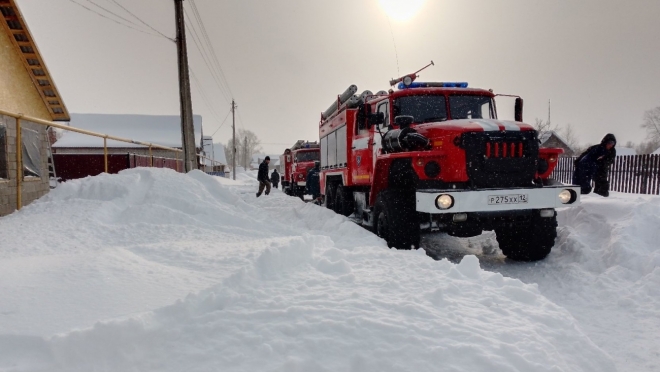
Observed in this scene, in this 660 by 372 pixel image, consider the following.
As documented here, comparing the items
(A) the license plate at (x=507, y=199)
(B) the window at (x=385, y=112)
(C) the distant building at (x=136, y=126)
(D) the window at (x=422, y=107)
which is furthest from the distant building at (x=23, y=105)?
(C) the distant building at (x=136, y=126)

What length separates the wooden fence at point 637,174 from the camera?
46.9 ft

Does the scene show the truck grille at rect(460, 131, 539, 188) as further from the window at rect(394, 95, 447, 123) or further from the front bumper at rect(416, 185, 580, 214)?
the window at rect(394, 95, 447, 123)

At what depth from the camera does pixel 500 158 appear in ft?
18.0

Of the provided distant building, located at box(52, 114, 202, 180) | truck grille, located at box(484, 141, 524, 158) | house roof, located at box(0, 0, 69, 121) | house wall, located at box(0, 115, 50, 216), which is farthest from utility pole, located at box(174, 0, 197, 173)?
truck grille, located at box(484, 141, 524, 158)

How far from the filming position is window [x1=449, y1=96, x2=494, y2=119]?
21.7ft

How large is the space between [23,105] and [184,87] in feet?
17.0

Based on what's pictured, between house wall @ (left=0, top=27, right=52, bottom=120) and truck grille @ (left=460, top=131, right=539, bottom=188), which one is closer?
truck grille @ (left=460, top=131, right=539, bottom=188)

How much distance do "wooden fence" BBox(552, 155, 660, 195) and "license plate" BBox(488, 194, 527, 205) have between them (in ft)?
38.8

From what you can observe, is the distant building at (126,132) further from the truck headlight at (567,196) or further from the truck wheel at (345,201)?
the truck headlight at (567,196)

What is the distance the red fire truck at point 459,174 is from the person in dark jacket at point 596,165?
2.51 m

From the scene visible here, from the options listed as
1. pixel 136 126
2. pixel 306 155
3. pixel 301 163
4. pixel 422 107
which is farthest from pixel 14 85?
pixel 136 126

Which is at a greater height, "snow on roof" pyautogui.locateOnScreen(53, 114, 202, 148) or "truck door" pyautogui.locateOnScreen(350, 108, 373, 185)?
"snow on roof" pyautogui.locateOnScreen(53, 114, 202, 148)

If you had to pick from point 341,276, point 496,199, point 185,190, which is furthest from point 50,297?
point 185,190

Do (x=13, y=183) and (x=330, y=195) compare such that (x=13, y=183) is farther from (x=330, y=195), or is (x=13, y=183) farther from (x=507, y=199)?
(x=507, y=199)
